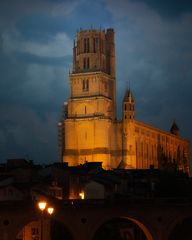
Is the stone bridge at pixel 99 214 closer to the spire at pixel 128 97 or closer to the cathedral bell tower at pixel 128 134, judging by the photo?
the cathedral bell tower at pixel 128 134

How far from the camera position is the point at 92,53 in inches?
6265

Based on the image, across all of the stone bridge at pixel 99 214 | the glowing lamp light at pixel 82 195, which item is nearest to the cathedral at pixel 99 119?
the glowing lamp light at pixel 82 195

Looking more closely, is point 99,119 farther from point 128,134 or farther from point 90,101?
point 128,134

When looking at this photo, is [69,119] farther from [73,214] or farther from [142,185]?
[73,214]

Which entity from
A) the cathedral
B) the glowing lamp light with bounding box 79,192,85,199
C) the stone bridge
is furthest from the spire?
the stone bridge

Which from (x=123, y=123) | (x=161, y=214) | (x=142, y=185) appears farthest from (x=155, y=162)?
(x=161, y=214)

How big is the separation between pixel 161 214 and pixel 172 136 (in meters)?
126

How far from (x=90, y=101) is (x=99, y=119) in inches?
201

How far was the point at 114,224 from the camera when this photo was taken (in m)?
77.1

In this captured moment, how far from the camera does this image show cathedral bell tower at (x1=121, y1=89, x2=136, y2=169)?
149 meters

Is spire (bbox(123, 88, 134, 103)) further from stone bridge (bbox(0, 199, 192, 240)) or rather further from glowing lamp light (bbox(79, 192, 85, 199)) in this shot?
stone bridge (bbox(0, 199, 192, 240))

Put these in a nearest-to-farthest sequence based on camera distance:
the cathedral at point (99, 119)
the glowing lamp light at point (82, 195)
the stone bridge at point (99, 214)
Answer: the stone bridge at point (99, 214) < the glowing lamp light at point (82, 195) < the cathedral at point (99, 119)

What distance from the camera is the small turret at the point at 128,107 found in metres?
154

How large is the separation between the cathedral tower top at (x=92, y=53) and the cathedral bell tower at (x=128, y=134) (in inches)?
361
